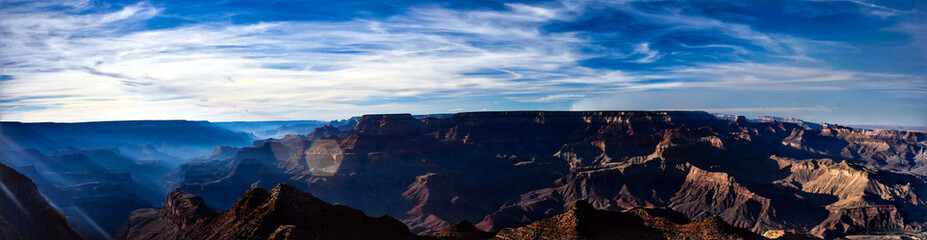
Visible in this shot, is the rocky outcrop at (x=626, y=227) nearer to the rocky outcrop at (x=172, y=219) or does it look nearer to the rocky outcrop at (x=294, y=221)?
the rocky outcrop at (x=294, y=221)

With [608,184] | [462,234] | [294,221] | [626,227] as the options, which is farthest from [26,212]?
[608,184]

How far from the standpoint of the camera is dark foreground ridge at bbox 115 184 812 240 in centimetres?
3341

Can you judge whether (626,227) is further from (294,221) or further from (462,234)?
(294,221)

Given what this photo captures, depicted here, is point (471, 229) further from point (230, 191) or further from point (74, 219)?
point (230, 191)

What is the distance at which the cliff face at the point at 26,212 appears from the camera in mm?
49344

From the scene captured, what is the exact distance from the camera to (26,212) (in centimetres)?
5141

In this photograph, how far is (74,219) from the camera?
113 m

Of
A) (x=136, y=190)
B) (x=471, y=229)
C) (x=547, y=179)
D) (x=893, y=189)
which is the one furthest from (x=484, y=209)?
(x=136, y=190)

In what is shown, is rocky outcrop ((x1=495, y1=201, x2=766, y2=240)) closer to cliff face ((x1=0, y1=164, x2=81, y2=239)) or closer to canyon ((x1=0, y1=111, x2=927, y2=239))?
canyon ((x1=0, y1=111, x2=927, y2=239))

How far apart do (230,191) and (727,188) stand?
168574 millimetres

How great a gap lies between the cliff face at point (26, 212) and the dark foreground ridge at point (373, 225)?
21.3 metres

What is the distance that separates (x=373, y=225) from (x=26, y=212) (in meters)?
45.4

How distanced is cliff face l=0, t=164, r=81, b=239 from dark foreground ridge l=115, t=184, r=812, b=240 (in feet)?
69.8

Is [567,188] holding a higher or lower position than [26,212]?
lower
